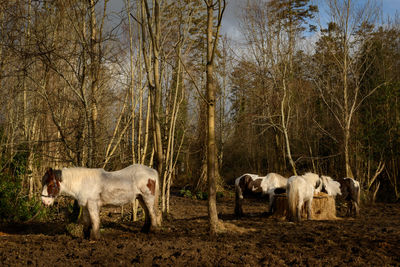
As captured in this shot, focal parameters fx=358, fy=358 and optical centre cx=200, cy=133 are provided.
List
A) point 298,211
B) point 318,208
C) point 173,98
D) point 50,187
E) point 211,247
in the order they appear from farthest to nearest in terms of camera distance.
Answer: point 173,98
point 318,208
point 298,211
point 50,187
point 211,247

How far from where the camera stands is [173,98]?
15641 millimetres

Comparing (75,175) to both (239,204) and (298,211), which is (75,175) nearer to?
(298,211)

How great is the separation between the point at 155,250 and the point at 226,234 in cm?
210

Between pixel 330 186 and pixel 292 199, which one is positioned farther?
pixel 330 186

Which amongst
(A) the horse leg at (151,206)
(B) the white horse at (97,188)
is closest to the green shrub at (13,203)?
(B) the white horse at (97,188)

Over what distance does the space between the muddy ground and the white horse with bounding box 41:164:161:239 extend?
46 centimetres

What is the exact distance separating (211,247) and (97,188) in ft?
7.16

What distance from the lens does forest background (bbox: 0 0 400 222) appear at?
25.6ft

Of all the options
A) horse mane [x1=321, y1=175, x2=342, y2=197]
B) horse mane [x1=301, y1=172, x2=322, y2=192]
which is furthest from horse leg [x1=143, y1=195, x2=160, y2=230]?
horse mane [x1=321, y1=175, x2=342, y2=197]

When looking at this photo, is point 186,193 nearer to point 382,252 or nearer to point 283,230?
point 283,230

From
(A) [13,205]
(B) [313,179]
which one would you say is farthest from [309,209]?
(A) [13,205]

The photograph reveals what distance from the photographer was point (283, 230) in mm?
7777

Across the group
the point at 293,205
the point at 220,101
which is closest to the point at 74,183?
the point at 293,205

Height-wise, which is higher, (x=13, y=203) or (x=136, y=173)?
(x=136, y=173)
